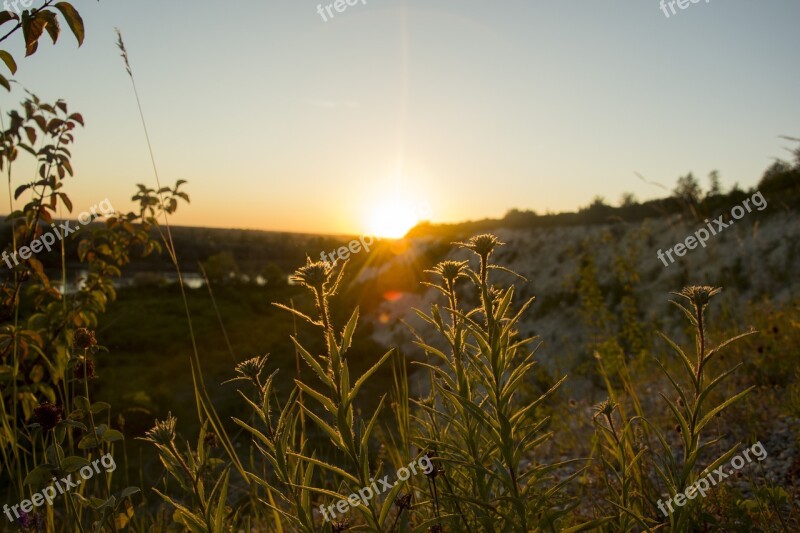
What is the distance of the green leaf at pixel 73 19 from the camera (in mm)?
2428

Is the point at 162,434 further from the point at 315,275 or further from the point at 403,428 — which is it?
the point at 403,428

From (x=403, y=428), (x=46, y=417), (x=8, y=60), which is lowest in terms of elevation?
(x=403, y=428)

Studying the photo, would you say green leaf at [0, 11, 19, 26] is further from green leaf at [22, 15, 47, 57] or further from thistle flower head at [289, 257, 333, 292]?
thistle flower head at [289, 257, 333, 292]

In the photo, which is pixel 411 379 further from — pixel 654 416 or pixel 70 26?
pixel 70 26

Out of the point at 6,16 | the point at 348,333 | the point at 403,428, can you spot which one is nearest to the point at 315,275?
the point at 348,333

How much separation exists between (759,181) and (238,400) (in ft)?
51.0

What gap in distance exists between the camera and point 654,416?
4.57m

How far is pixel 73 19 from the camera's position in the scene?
2.45 meters

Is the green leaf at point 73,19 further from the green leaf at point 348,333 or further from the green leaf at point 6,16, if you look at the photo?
the green leaf at point 348,333

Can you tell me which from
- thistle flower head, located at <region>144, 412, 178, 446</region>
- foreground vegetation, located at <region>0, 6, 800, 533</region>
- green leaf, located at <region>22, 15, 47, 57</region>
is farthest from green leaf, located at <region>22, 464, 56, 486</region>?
green leaf, located at <region>22, 15, 47, 57</region>

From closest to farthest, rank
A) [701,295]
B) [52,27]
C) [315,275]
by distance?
[315,275]
[701,295]
[52,27]

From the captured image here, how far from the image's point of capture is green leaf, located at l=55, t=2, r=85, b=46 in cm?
243

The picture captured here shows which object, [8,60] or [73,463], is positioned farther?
[8,60]

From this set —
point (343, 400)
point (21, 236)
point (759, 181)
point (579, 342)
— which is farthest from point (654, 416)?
point (759, 181)
